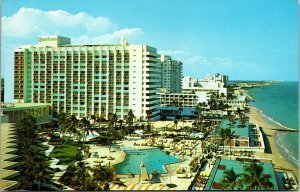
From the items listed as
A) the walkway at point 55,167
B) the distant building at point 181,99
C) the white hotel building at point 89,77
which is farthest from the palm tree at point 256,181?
the distant building at point 181,99

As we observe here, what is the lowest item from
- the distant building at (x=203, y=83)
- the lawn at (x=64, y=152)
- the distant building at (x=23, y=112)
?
the lawn at (x=64, y=152)

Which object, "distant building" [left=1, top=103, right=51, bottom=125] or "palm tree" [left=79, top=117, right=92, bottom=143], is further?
"distant building" [left=1, top=103, right=51, bottom=125]

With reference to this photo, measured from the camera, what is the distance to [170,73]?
37.4m

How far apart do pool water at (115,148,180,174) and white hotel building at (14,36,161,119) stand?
7.84 meters

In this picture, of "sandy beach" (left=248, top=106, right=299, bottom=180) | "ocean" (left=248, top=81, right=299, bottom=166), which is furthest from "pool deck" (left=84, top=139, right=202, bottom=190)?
"ocean" (left=248, top=81, right=299, bottom=166)

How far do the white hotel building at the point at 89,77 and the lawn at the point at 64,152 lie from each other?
24.0 ft

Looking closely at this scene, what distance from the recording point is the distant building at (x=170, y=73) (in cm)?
3694

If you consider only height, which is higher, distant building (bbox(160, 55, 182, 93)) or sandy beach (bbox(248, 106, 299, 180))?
distant building (bbox(160, 55, 182, 93))

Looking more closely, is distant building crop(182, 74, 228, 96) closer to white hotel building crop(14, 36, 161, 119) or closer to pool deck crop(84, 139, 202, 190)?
white hotel building crop(14, 36, 161, 119)

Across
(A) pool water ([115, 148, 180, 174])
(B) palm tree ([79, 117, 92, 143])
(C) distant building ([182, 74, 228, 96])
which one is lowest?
(A) pool water ([115, 148, 180, 174])

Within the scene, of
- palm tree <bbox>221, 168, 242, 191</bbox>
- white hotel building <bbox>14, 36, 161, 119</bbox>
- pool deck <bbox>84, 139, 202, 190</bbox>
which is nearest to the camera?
palm tree <bbox>221, 168, 242, 191</bbox>

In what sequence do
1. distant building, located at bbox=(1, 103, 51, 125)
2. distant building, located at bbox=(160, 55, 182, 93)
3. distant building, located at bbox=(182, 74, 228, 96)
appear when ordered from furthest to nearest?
1. distant building, located at bbox=(182, 74, 228, 96)
2. distant building, located at bbox=(160, 55, 182, 93)
3. distant building, located at bbox=(1, 103, 51, 125)

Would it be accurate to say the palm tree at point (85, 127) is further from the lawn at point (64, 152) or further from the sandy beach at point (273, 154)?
the sandy beach at point (273, 154)

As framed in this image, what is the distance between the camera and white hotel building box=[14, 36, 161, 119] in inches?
898
